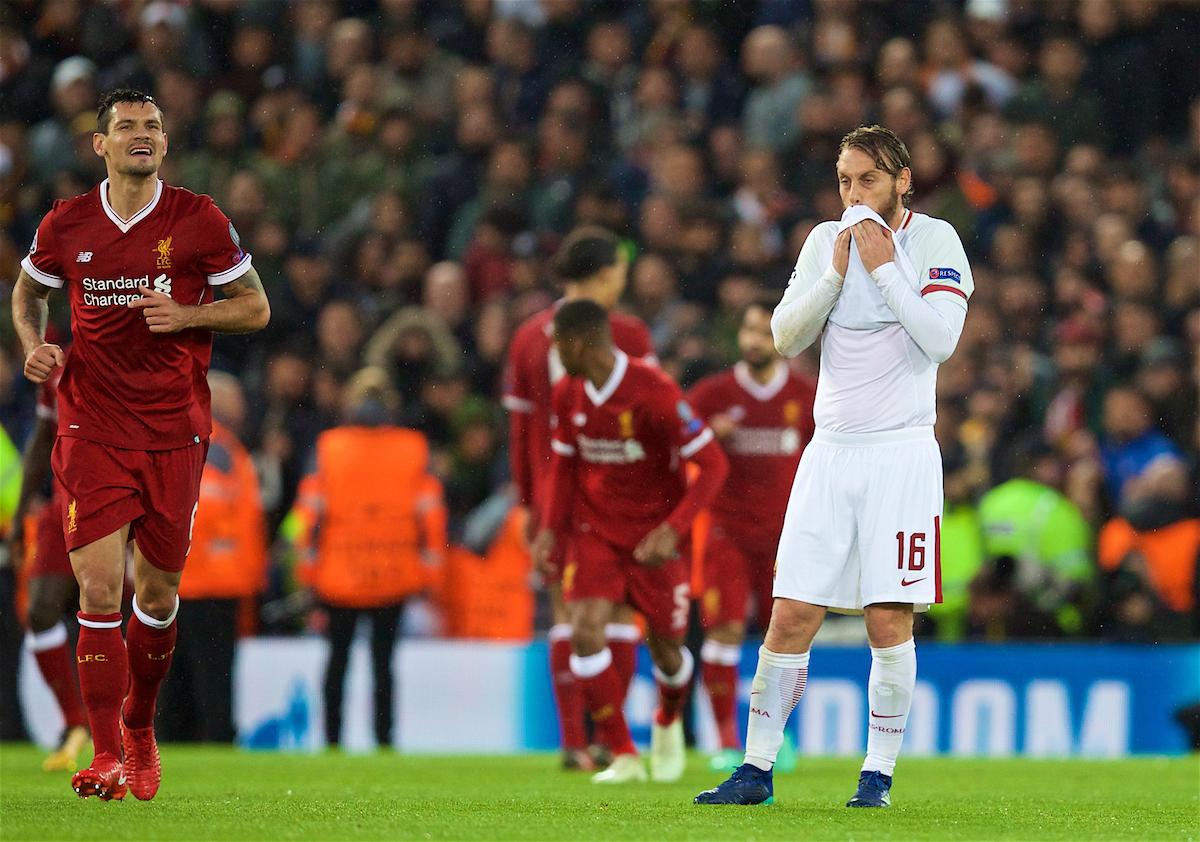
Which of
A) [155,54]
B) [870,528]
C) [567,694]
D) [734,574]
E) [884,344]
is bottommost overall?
[567,694]

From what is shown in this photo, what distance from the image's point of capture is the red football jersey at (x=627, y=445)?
7.95 meters

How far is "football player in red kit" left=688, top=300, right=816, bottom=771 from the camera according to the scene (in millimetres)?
9234

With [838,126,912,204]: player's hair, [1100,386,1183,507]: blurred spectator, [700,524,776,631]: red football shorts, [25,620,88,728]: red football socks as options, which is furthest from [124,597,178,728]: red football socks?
[1100,386,1183,507]: blurred spectator

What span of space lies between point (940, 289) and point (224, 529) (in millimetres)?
6843

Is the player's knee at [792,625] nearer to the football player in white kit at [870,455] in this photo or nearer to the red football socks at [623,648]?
the football player in white kit at [870,455]

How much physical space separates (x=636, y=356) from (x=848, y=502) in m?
3.38

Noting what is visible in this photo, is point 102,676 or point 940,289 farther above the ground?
point 940,289

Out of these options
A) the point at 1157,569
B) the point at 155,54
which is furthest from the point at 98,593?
the point at 155,54

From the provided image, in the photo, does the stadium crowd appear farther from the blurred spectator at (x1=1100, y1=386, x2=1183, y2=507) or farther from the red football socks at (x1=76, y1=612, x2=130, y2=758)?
the red football socks at (x1=76, y1=612, x2=130, y2=758)

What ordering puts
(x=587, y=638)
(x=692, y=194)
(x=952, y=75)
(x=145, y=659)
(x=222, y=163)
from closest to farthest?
(x=145, y=659) → (x=587, y=638) → (x=692, y=194) → (x=952, y=75) → (x=222, y=163)

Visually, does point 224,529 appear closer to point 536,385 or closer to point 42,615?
point 42,615

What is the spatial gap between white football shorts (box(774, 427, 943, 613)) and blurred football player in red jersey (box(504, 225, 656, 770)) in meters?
2.92

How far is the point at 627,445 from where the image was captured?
8.05 metres

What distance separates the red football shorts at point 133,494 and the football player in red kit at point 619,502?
7.17 ft
